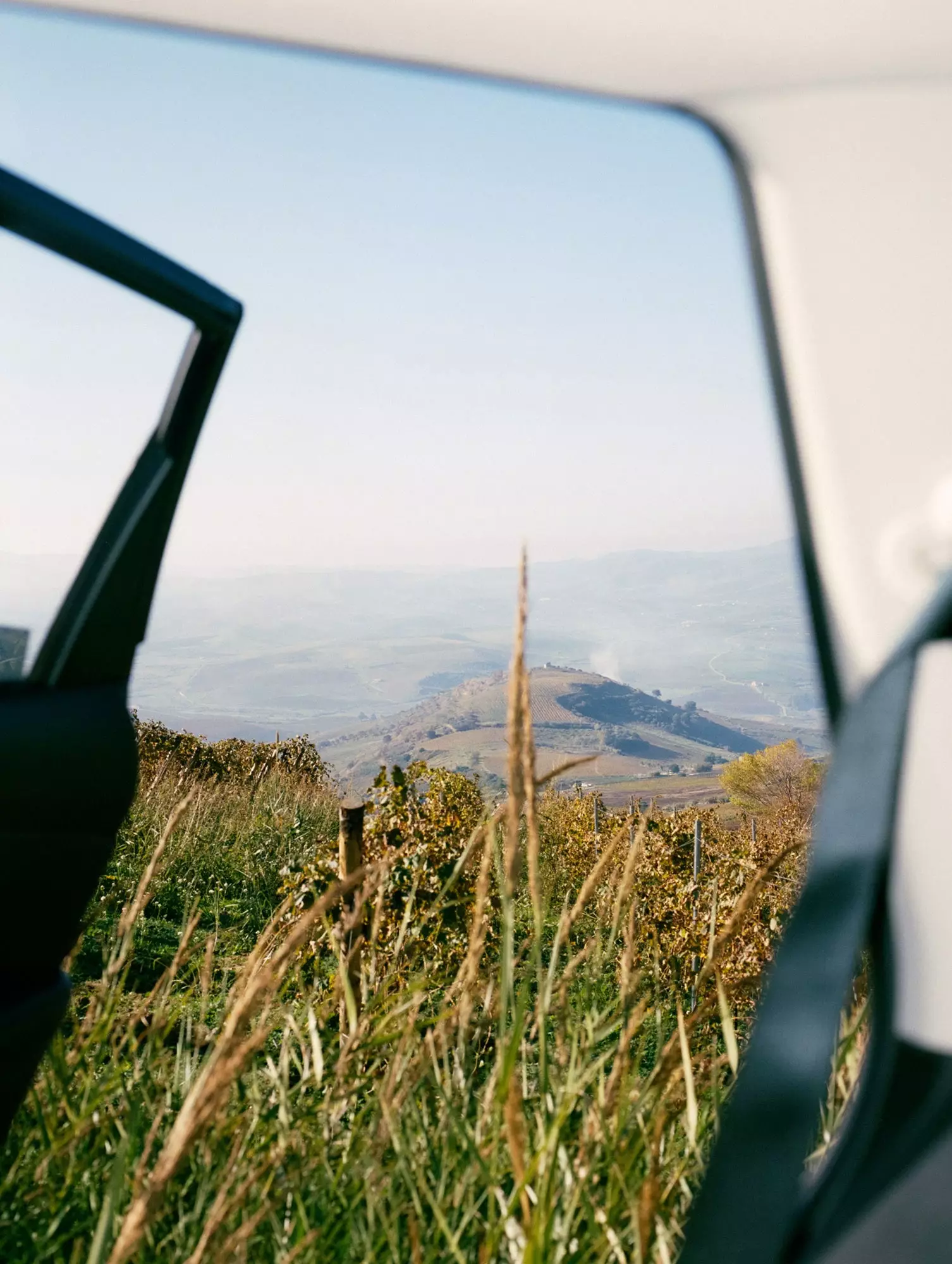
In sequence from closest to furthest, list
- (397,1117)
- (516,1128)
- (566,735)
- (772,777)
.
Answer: (516,1128), (397,1117), (566,735), (772,777)

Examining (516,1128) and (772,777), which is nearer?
(516,1128)

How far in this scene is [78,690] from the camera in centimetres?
127

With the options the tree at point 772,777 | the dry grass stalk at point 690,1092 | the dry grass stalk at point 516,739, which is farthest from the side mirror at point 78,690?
the tree at point 772,777

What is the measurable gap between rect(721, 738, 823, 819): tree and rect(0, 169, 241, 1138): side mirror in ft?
44.6

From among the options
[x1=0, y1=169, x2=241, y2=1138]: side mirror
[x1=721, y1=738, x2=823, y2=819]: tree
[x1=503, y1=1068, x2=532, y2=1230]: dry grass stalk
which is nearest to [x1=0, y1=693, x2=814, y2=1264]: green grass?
[x1=503, y1=1068, x2=532, y2=1230]: dry grass stalk

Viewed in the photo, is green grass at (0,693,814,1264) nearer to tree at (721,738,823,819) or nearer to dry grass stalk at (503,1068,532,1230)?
dry grass stalk at (503,1068,532,1230)

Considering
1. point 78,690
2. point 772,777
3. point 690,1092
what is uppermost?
point 78,690

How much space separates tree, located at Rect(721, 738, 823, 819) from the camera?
15.9 meters

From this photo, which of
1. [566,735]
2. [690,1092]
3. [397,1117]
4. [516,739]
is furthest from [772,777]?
[516,739]

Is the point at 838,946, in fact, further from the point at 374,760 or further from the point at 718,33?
the point at 374,760

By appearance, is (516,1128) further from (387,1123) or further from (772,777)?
(772,777)

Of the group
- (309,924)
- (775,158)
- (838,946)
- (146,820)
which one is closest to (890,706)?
(838,946)

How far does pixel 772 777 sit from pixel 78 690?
65.5 feet

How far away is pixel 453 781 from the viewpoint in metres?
6.55
